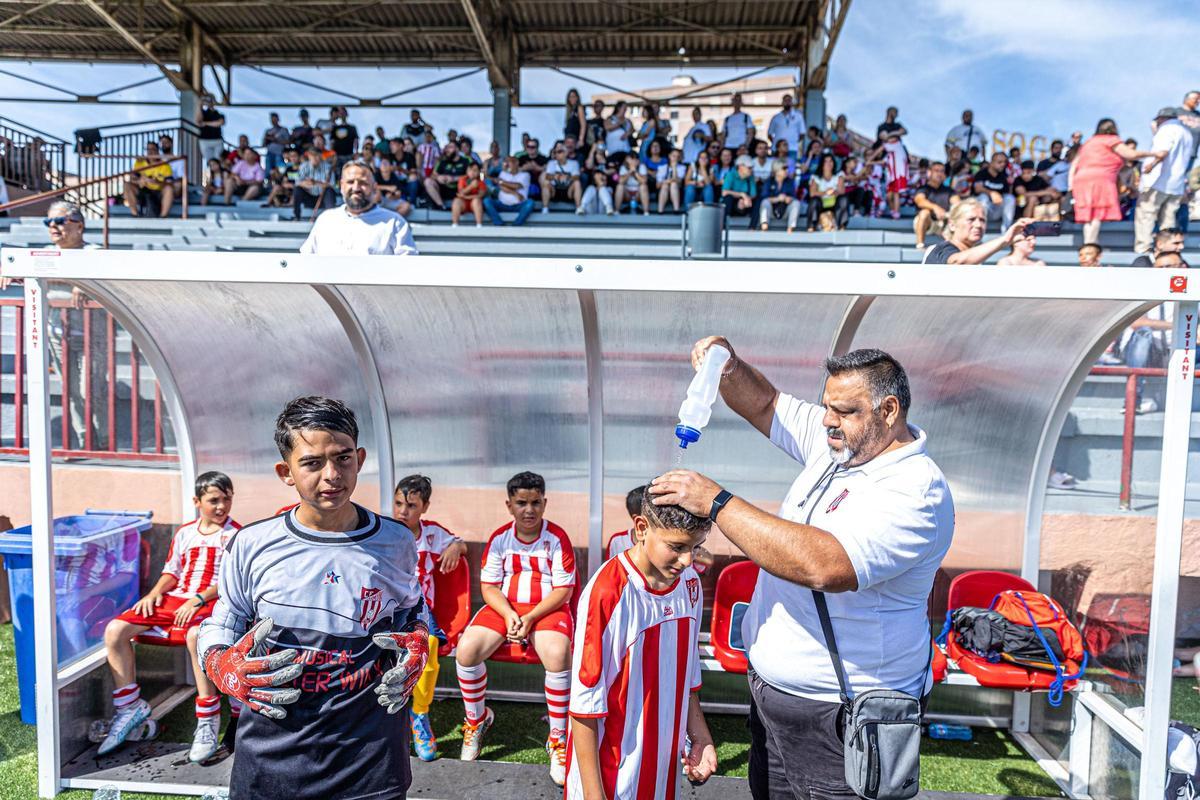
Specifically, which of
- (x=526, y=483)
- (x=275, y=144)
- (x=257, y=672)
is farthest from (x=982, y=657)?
(x=275, y=144)

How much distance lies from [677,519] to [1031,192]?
10031mm

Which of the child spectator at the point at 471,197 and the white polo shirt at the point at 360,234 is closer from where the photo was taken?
the white polo shirt at the point at 360,234

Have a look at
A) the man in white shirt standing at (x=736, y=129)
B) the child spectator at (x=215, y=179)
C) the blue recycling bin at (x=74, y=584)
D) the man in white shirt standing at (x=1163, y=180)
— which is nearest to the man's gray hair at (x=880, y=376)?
the blue recycling bin at (x=74, y=584)

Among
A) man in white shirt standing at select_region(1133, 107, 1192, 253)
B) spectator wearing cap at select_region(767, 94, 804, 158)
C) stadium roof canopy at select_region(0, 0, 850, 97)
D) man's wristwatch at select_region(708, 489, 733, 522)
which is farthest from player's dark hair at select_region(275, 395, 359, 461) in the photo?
stadium roof canopy at select_region(0, 0, 850, 97)

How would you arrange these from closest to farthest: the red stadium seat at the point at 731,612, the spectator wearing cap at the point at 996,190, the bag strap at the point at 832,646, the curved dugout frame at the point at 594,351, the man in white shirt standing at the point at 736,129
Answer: the bag strap at the point at 832,646
the curved dugout frame at the point at 594,351
the red stadium seat at the point at 731,612
the spectator wearing cap at the point at 996,190
the man in white shirt standing at the point at 736,129

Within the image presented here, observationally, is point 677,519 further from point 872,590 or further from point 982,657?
point 982,657

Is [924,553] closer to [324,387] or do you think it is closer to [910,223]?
[324,387]

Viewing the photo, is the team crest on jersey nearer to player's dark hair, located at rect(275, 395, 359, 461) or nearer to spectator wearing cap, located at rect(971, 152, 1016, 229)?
player's dark hair, located at rect(275, 395, 359, 461)

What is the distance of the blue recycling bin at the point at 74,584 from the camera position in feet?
11.1

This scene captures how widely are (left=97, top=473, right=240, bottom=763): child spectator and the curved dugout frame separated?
327 mm

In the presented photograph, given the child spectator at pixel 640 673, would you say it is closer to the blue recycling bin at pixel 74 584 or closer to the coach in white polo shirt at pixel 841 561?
the coach in white polo shirt at pixel 841 561

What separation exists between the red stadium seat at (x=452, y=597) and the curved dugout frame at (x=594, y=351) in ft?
1.79

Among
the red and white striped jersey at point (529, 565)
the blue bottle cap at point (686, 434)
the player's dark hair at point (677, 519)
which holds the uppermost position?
the blue bottle cap at point (686, 434)

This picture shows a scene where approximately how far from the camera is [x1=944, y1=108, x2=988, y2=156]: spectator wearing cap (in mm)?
10977
